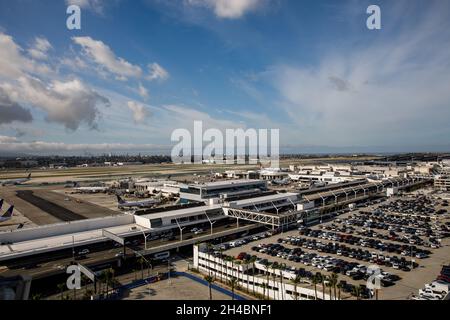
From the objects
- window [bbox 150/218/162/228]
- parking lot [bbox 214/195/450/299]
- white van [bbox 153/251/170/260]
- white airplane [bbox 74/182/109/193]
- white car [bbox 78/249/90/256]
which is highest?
window [bbox 150/218/162/228]

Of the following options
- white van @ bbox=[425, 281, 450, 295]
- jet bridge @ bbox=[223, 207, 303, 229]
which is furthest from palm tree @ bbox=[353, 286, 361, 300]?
jet bridge @ bbox=[223, 207, 303, 229]

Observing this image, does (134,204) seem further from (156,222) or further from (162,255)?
(162,255)

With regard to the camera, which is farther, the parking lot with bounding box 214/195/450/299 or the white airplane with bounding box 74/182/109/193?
the white airplane with bounding box 74/182/109/193

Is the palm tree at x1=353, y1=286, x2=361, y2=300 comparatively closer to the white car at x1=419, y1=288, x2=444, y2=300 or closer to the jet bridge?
the white car at x1=419, y1=288, x2=444, y2=300

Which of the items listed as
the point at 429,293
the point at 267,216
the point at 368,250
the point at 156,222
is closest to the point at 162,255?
the point at 156,222

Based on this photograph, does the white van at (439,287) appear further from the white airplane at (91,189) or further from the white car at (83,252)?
the white airplane at (91,189)

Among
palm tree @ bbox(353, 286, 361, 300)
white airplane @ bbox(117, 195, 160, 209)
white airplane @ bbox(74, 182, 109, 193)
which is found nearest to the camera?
palm tree @ bbox(353, 286, 361, 300)
